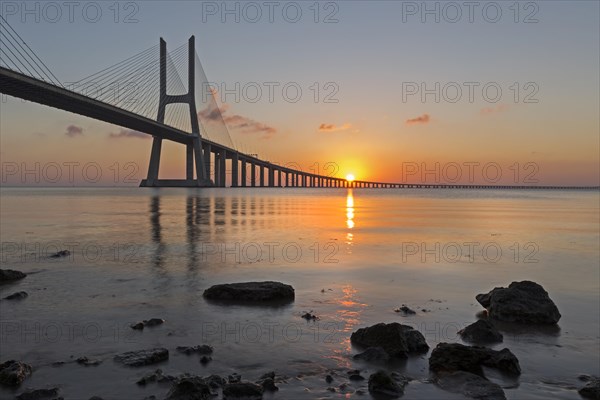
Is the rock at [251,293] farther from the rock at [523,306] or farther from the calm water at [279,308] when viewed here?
the rock at [523,306]

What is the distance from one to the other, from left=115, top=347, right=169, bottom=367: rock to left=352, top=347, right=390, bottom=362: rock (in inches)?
78.3

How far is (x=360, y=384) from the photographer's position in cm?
454

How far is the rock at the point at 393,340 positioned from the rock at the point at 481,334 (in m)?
0.71

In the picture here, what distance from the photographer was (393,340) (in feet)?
17.6

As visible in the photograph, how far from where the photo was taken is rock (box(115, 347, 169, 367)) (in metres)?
4.92

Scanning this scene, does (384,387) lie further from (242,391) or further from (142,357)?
(142,357)

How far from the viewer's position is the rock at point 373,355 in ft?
16.9

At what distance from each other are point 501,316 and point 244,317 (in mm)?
3523

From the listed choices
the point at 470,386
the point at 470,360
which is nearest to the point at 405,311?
the point at 470,360

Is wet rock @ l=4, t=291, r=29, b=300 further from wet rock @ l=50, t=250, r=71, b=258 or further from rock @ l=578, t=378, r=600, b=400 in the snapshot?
rock @ l=578, t=378, r=600, b=400

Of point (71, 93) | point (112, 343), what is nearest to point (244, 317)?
point (112, 343)

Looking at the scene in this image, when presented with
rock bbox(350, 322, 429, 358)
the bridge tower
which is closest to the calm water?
rock bbox(350, 322, 429, 358)

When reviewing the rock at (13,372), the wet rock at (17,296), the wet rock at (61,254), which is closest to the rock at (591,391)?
the rock at (13,372)

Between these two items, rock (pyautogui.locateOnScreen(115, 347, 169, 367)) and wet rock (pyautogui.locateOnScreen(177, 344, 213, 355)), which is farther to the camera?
wet rock (pyautogui.locateOnScreen(177, 344, 213, 355))
